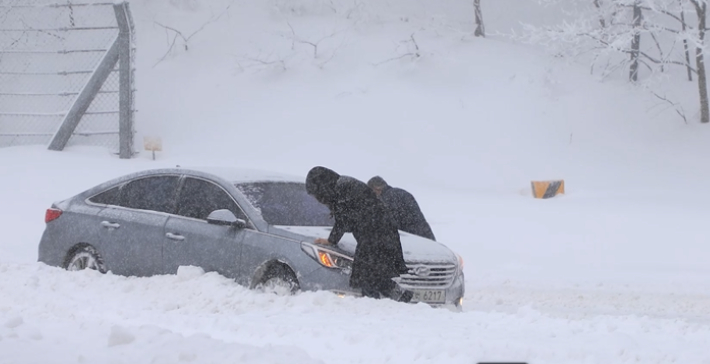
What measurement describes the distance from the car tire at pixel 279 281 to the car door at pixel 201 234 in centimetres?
29

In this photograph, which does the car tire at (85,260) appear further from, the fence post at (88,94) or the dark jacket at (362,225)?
the fence post at (88,94)

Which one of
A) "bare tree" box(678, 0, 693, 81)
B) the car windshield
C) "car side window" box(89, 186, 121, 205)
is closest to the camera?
the car windshield

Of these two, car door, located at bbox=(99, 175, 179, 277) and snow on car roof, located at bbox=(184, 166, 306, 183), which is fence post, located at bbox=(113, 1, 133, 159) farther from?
snow on car roof, located at bbox=(184, 166, 306, 183)

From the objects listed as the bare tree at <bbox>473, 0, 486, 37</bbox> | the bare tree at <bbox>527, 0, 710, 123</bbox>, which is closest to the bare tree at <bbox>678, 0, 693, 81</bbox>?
the bare tree at <bbox>527, 0, 710, 123</bbox>

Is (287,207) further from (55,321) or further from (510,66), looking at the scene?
(510,66)

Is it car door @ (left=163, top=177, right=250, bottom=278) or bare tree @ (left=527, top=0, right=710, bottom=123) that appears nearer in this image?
car door @ (left=163, top=177, right=250, bottom=278)

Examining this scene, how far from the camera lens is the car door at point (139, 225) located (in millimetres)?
8438

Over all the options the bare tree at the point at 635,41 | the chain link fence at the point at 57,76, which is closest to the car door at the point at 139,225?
the chain link fence at the point at 57,76

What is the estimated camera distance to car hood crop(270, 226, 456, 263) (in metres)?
7.67

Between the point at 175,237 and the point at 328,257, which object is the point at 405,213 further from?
the point at 175,237

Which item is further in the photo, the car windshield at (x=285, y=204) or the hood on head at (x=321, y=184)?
the car windshield at (x=285, y=204)

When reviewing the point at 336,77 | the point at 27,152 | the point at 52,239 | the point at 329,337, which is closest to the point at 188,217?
the point at 52,239

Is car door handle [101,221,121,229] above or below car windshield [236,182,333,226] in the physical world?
below

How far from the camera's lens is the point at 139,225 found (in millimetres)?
8570
